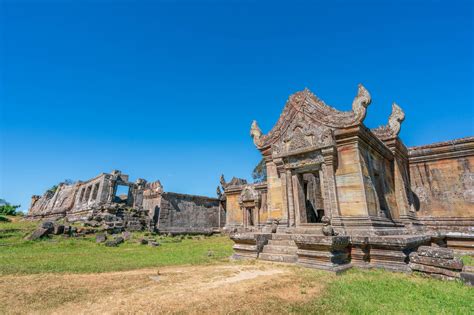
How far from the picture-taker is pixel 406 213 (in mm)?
11242

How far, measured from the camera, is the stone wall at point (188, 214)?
2545cm

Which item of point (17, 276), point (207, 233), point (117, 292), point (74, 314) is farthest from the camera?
point (207, 233)

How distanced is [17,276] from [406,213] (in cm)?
1446

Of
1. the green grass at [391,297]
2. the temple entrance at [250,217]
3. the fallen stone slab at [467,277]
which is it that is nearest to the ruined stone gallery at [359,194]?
the fallen stone slab at [467,277]

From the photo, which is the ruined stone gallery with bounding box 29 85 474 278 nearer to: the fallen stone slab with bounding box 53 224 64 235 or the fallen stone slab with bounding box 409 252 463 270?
the fallen stone slab with bounding box 409 252 463 270

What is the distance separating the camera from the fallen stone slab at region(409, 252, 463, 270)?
5609 mm

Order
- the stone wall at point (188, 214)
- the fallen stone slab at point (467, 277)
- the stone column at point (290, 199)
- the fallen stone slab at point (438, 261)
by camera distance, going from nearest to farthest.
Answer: the fallen stone slab at point (467, 277)
the fallen stone slab at point (438, 261)
the stone column at point (290, 199)
the stone wall at point (188, 214)

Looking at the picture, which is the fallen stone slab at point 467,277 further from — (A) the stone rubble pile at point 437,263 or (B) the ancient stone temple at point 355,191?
(B) the ancient stone temple at point 355,191

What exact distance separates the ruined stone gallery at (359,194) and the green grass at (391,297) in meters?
0.81

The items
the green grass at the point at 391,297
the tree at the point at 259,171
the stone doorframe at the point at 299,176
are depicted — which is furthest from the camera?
the tree at the point at 259,171

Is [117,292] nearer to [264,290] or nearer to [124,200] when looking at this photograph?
[264,290]

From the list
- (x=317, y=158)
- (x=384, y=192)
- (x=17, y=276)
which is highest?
(x=317, y=158)

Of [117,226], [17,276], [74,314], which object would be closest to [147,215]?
[117,226]

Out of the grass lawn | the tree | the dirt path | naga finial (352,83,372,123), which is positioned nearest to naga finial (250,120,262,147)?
naga finial (352,83,372,123)
